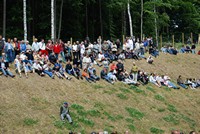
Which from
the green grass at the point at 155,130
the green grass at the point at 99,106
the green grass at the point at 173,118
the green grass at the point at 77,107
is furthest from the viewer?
the green grass at the point at 173,118

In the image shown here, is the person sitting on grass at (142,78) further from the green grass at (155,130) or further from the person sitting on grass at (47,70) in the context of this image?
the person sitting on grass at (47,70)

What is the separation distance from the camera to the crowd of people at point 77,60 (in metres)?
25.1

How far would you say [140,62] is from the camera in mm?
36750

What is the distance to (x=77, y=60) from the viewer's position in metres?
28.8

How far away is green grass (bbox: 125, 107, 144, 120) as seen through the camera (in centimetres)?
2550

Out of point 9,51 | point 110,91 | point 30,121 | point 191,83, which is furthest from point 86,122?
point 191,83

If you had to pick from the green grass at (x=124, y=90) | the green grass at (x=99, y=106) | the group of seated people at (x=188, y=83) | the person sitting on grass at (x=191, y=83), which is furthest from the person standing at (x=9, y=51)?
the person sitting on grass at (x=191, y=83)

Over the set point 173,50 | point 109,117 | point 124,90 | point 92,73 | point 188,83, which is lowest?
point 109,117

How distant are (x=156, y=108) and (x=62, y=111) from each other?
344 inches

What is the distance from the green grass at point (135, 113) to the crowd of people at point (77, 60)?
3.42m

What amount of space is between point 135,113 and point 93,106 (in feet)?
9.82

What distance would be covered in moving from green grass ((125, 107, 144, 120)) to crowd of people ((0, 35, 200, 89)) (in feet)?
11.2

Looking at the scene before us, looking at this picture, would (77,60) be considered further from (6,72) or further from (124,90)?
(6,72)

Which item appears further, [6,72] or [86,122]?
[6,72]
